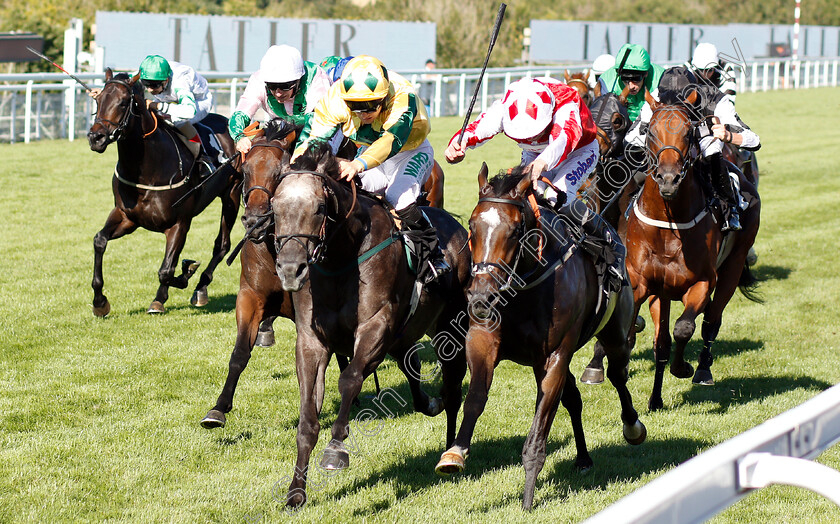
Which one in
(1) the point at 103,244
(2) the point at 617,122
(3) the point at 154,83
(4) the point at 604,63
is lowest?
(1) the point at 103,244

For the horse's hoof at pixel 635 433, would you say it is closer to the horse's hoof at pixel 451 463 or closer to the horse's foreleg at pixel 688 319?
the horse's foreleg at pixel 688 319

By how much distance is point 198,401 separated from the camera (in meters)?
6.16

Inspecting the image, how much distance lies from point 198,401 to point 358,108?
2299 millimetres

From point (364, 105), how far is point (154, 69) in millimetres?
4076

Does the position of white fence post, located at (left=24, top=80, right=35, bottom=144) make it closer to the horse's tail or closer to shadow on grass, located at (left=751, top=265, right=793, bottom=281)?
A: shadow on grass, located at (left=751, top=265, right=793, bottom=281)

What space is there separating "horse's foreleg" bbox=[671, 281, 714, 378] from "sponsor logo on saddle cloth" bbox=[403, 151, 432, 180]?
2040 millimetres

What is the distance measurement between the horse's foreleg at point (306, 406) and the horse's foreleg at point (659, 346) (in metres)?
2.63

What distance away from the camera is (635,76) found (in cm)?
766

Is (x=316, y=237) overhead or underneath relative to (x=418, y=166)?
underneath

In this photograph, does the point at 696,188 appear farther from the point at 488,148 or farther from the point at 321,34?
Answer: the point at 321,34

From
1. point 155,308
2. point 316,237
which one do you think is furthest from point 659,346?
point 155,308

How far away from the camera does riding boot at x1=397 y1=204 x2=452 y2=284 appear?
4844 mm

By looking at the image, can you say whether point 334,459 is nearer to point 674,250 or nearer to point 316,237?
point 316,237

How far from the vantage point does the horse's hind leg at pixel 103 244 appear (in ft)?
27.0
